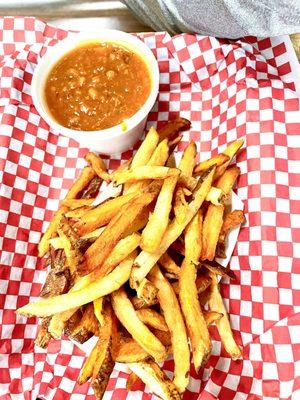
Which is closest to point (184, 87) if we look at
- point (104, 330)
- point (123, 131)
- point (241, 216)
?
point (123, 131)

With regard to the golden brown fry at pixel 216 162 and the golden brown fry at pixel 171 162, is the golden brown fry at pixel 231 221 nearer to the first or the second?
the golden brown fry at pixel 216 162

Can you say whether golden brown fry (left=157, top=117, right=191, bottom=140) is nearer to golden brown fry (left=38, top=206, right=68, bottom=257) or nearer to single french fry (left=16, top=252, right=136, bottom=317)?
golden brown fry (left=38, top=206, right=68, bottom=257)

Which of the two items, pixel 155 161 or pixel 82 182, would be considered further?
pixel 82 182

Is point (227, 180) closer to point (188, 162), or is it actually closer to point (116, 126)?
point (188, 162)

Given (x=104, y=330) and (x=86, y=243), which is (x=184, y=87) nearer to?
(x=86, y=243)

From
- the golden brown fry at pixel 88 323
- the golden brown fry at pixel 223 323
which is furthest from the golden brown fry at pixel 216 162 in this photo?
the golden brown fry at pixel 88 323

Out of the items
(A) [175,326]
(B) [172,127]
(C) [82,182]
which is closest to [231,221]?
(A) [175,326]
